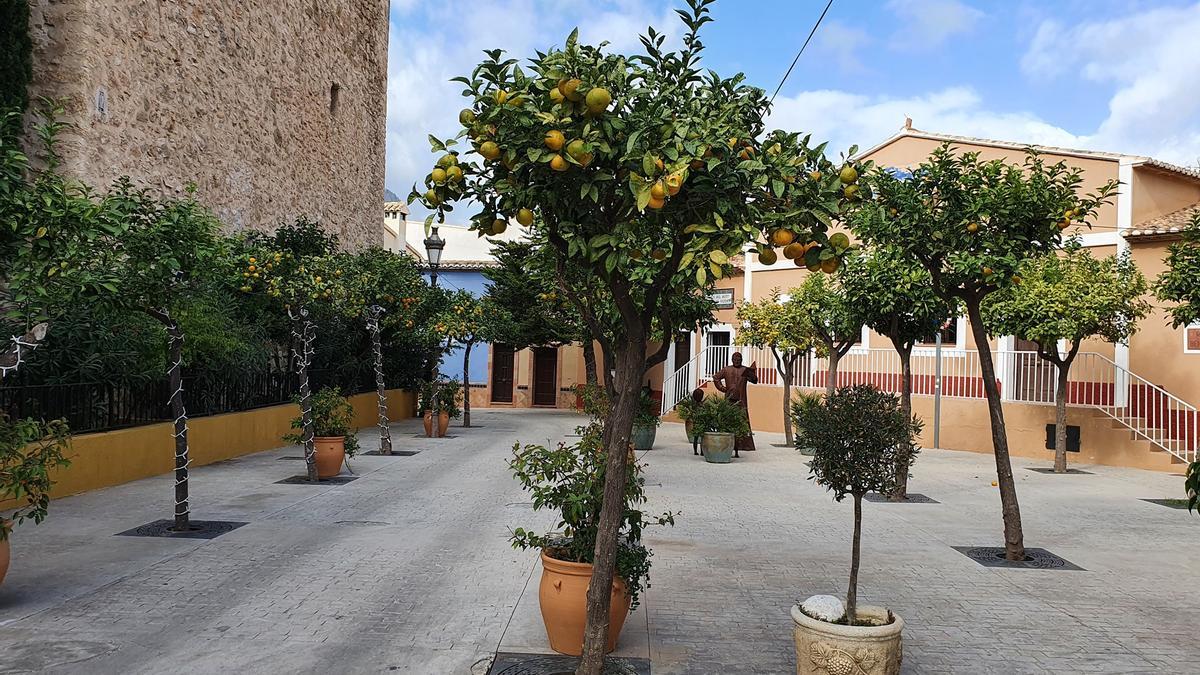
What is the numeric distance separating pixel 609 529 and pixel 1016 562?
201 inches

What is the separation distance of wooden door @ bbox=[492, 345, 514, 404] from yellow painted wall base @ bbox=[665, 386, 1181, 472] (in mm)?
16798

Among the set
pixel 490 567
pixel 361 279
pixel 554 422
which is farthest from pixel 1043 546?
pixel 554 422

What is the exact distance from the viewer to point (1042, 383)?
17.1m

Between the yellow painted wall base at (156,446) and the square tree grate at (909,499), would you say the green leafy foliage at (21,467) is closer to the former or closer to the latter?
the yellow painted wall base at (156,446)

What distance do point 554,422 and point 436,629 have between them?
1953 cm

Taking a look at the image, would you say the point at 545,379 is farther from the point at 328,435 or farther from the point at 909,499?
the point at 909,499

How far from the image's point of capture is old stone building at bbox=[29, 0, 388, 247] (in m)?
12.6

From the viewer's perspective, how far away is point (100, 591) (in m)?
6.20

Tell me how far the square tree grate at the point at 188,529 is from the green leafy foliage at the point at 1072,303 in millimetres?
11706

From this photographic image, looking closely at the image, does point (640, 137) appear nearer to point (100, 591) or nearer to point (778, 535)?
point (100, 591)

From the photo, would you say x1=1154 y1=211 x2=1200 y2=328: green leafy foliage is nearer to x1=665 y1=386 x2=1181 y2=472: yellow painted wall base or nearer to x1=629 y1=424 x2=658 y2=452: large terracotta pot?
x1=665 y1=386 x2=1181 y2=472: yellow painted wall base

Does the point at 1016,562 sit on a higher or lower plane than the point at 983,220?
lower

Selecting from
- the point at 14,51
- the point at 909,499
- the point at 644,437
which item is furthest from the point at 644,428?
the point at 14,51

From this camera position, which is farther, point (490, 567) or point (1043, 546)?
point (1043, 546)
